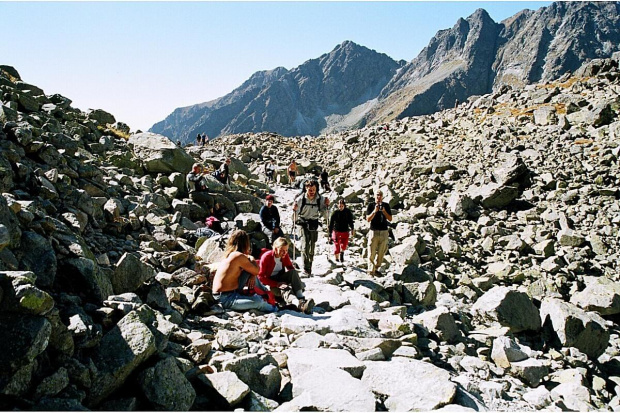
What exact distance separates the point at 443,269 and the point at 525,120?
19620 mm

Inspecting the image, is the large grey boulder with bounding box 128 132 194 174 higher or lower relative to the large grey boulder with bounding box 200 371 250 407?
higher

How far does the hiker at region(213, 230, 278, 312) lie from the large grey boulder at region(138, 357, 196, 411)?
3.37 m

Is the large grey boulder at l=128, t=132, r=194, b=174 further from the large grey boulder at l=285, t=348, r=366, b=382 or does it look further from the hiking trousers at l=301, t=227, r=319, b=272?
the large grey boulder at l=285, t=348, r=366, b=382

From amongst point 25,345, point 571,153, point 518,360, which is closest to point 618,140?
point 571,153

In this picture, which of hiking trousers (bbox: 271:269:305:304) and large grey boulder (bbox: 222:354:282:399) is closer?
large grey boulder (bbox: 222:354:282:399)

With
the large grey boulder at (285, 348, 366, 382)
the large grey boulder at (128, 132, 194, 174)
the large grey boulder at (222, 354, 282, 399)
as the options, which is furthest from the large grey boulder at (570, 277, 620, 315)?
the large grey boulder at (128, 132, 194, 174)

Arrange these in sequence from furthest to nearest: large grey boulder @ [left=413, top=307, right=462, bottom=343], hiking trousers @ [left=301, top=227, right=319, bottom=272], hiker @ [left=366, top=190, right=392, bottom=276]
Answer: hiker @ [left=366, top=190, right=392, bottom=276] < hiking trousers @ [left=301, top=227, right=319, bottom=272] < large grey boulder @ [left=413, top=307, right=462, bottom=343]

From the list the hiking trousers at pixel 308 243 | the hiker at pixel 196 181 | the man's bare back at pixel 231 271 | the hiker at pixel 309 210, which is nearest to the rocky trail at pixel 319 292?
the man's bare back at pixel 231 271

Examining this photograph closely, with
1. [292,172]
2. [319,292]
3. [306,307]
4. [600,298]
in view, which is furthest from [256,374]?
[292,172]

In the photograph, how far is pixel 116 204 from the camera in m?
11.0

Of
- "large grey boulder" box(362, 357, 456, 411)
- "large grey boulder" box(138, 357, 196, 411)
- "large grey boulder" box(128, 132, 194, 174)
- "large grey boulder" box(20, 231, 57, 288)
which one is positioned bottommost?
"large grey boulder" box(362, 357, 456, 411)

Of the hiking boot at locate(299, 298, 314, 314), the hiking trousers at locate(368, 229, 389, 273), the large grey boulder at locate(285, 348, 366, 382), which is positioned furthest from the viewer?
the hiking trousers at locate(368, 229, 389, 273)

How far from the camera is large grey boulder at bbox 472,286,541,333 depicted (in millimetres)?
9383

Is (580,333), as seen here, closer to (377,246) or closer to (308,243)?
(377,246)
